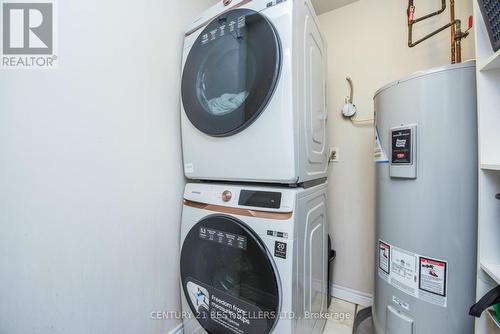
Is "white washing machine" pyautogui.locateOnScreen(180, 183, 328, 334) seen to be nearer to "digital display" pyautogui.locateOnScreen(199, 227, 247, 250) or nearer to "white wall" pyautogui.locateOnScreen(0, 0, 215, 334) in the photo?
"digital display" pyautogui.locateOnScreen(199, 227, 247, 250)

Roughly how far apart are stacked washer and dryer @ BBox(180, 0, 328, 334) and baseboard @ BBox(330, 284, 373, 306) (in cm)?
58

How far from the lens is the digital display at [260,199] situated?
0.83 metres

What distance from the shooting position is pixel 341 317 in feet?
4.70

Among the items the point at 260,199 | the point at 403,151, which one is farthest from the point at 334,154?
the point at 260,199

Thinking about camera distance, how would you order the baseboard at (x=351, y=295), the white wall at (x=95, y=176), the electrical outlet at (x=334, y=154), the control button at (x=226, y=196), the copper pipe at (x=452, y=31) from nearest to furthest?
the white wall at (x=95, y=176) < the control button at (x=226, y=196) < the copper pipe at (x=452, y=31) < the baseboard at (x=351, y=295) < the electrical outlet at (x=334, y=154)

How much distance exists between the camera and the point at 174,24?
1.15m

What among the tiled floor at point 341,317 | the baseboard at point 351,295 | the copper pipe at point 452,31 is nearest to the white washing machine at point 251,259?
the tiled floor at point 341,317

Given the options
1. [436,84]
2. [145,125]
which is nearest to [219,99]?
[145,125]

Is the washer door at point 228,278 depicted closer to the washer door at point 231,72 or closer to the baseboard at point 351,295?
the washer door at point 231,72

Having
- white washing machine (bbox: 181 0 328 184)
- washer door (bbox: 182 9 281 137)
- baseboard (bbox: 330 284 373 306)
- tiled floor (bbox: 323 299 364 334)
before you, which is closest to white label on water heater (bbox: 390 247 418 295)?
white washing machine (bbox: 181 0 328 184)

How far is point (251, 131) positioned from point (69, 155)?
0.68 m

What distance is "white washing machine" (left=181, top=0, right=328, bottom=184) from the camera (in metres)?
0.82

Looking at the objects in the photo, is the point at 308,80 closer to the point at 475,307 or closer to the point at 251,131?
the point at 251,131

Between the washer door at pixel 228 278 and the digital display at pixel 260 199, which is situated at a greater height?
the digital display at pixel 260 199
